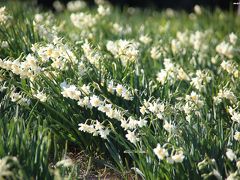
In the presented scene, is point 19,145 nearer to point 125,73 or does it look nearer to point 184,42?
point 125,73

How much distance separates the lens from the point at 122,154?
296cm

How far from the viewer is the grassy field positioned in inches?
97.6

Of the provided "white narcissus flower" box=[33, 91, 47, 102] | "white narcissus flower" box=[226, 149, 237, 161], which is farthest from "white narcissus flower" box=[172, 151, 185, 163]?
"white narcissus flower" box=[33, 91, 47, 102]

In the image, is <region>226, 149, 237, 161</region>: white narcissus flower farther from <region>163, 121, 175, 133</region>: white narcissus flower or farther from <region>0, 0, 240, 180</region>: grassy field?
<region>163, 121, 175, 133</region>: white narcissus flower

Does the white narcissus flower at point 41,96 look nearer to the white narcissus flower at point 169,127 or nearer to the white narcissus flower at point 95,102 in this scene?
the white narcissus flower at point 95,102

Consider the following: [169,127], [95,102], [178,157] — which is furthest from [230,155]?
[95,102]

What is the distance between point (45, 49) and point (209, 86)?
116 centimetres

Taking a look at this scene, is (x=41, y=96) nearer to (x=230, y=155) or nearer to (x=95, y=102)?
(x=95, y=102)

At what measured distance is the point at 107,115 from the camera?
9.77 ft

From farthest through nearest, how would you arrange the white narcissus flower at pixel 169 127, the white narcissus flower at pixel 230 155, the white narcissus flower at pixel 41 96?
the white narcissus flower at pixel 41 96 → the white narcissus flower at pixel 169 127 → the white narcissus flower at pixel 230 155

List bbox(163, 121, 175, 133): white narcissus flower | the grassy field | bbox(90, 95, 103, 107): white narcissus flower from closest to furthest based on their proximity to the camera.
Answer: the grassy field, bbox(163, 121, 175, 133): white narcissus flower, bbox(90, 95, 103, 107): white narcissus flower

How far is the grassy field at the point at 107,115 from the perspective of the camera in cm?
248

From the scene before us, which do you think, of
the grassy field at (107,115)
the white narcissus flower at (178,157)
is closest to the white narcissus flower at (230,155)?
the grassy field at (107,115)

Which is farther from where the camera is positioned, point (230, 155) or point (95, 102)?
point (95, 102)
